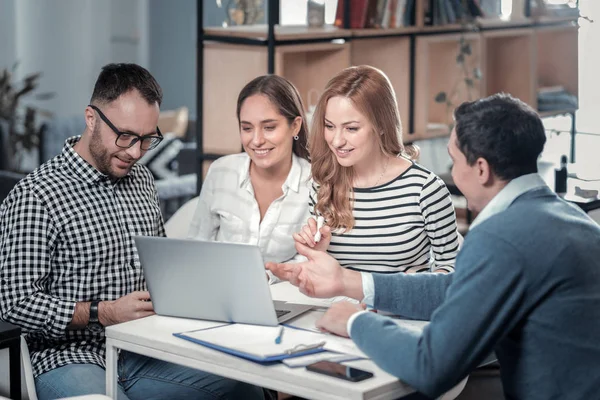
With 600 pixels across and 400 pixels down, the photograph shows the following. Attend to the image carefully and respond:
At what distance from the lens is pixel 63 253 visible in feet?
8.47

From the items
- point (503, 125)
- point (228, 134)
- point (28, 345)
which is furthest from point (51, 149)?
point (503, 125)

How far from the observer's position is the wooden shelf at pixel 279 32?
411 centimetres

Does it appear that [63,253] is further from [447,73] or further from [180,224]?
[447,73]

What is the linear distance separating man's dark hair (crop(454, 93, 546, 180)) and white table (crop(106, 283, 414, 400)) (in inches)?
19.7

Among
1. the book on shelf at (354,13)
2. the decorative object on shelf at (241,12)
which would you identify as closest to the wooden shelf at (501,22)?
the book on shelf at (354,13)

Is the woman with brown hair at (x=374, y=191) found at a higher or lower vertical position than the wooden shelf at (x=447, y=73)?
lower

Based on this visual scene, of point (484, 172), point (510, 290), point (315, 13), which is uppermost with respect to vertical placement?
point (315, 13)

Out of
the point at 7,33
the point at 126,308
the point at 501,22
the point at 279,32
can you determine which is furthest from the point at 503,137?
the point at 7,33

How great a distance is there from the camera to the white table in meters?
1.85

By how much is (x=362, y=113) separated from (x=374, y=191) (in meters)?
0.24

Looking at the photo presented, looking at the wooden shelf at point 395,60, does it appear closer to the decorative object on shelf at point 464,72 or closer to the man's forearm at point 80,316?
the decorative object on shelf at point 464,72

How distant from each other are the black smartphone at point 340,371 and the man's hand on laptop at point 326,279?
33cm

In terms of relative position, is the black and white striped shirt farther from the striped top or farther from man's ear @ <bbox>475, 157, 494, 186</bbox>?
man's ear @ <bbox>475, 157, 494, 186</bbox>

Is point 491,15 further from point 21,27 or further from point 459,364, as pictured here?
point 21,27
